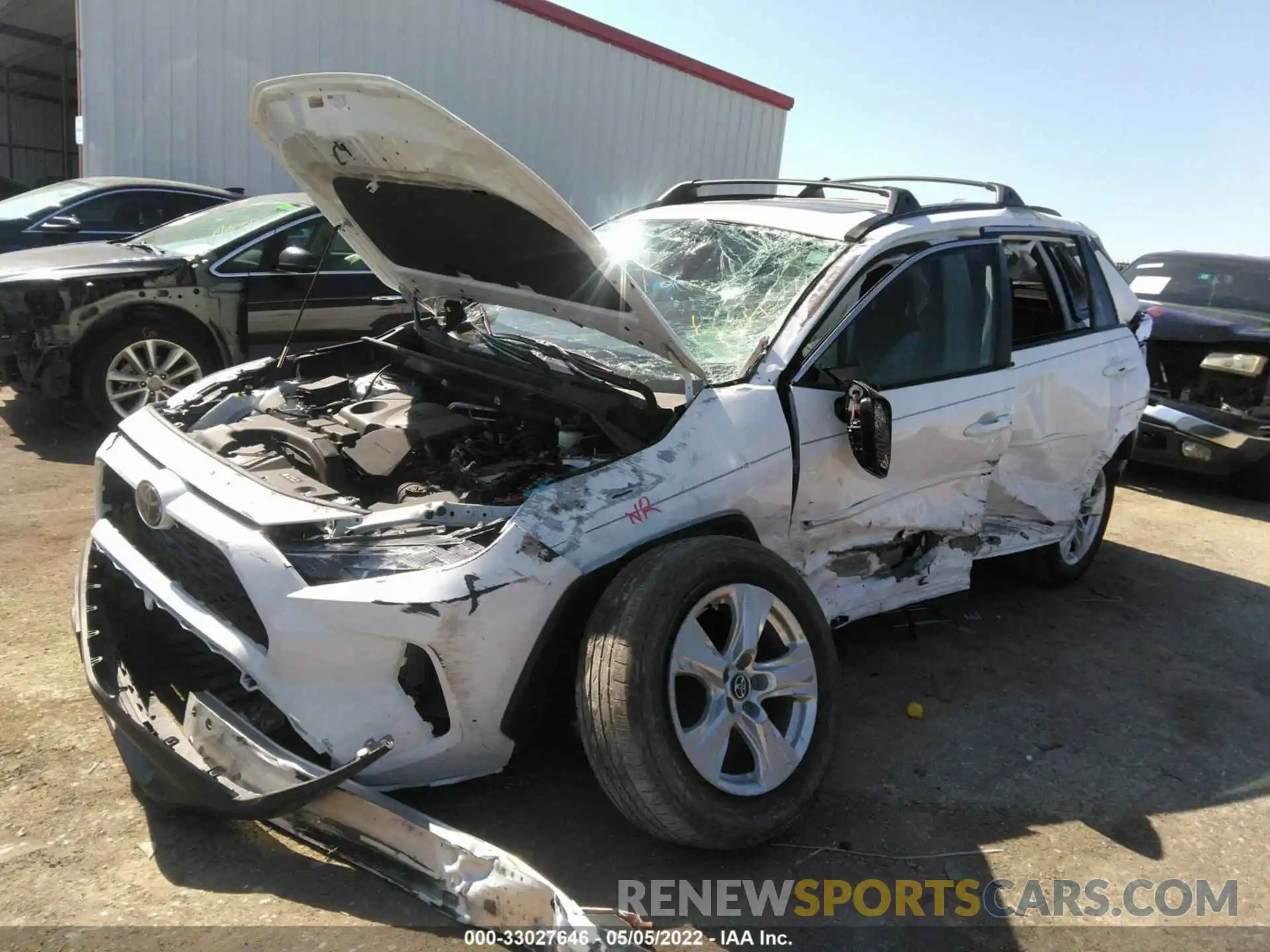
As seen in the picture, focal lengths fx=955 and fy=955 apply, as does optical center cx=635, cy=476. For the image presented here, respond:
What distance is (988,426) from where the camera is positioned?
3.78 metres

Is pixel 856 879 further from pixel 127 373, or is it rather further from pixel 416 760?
pixel 127 373

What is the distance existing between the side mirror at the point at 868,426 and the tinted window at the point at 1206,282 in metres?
6.49

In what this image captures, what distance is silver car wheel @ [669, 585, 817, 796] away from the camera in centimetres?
256

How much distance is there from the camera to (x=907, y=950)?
2.41m

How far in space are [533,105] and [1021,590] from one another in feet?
33.2

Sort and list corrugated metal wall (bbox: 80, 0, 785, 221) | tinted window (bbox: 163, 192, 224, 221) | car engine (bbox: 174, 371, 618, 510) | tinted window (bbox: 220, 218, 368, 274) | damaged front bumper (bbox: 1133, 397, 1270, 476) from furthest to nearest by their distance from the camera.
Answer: corrugated metal wall (bbox: 80, 0, 785, 221) < tinted window (bbox: 163, 192, 224, 221) < damaged front bumper (bbox: 1133, 397, 1270, 476) < tinted window (bbox: 220, 218, 368, 274) < car engine (bbox: 174, 371, 618, 510)

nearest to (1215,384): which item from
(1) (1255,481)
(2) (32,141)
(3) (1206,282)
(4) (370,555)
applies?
(1) (1255,481)

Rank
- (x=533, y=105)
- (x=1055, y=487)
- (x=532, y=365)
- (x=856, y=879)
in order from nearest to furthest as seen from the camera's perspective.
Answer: (x=856, y=879) < (x=532, y=365) < (x=1055, y=487) < (x=533, y=105)

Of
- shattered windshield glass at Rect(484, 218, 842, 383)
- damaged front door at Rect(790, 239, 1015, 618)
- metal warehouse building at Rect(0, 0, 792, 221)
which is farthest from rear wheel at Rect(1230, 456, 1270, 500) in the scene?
metal warehouse building at Rect(0, 0, 792, 221)

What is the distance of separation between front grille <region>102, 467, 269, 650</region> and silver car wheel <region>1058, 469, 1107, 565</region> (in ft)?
13.1

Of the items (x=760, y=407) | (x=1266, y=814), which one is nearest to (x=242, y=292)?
(x=760, y=407)

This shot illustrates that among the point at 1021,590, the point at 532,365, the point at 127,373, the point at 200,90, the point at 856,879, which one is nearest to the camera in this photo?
the point at 856,879

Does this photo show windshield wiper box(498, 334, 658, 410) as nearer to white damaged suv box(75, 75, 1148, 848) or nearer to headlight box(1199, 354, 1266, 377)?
white damaged suv box(75, 75, 1148, 848)

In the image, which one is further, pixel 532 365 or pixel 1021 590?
pixel 1021 590
